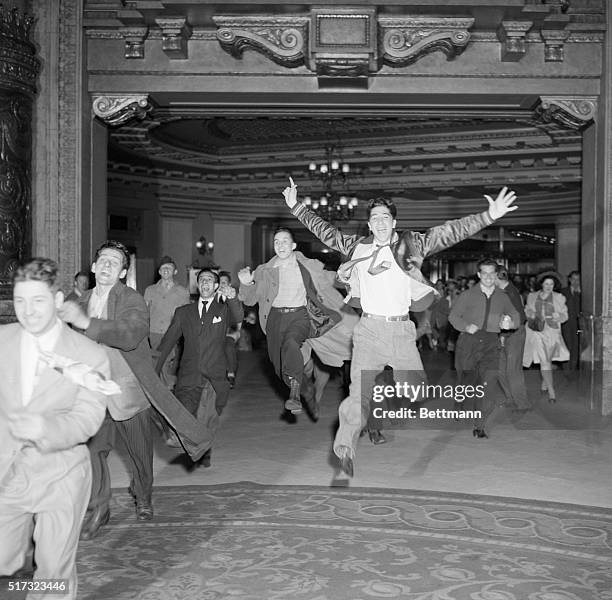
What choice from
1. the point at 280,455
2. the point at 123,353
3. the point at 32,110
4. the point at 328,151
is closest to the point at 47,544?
the point at 123,353

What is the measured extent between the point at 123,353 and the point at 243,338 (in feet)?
45.4

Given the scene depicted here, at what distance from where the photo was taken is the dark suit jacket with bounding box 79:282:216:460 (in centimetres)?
470

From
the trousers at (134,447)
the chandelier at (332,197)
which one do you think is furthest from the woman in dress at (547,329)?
the trousers at (134,447)

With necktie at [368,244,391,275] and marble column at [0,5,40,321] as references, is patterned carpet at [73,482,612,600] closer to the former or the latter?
necktie at [368,244,391,275]

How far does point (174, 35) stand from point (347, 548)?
6.35 meters

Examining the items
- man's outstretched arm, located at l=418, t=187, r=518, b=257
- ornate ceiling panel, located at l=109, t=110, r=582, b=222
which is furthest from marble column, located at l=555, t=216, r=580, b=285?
man's outstretched arm, located at l=418, t=187, r=518, b=257

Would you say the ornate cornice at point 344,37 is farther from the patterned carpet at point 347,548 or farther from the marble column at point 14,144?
the patterned carpet at point 347,548

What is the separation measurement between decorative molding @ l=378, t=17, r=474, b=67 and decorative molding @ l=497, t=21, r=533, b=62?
0.36 m

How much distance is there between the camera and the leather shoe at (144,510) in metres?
5.18

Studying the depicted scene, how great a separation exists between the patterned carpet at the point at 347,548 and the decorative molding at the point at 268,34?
504 cm

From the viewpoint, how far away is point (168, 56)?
31.0 feet

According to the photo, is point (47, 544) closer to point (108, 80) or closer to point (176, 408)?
point (176, 408)

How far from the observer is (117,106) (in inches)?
375

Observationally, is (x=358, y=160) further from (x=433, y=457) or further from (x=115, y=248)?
(x=115, y=248)
